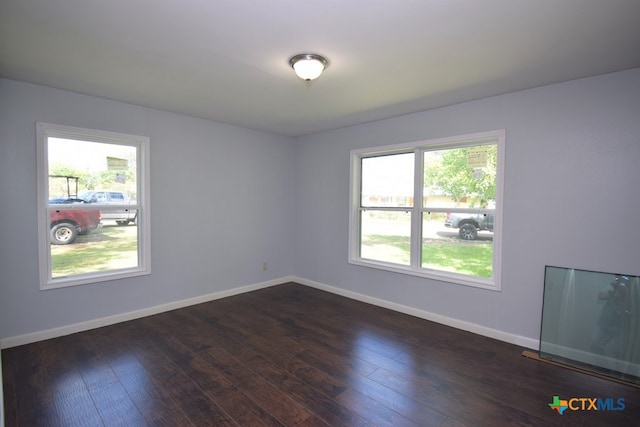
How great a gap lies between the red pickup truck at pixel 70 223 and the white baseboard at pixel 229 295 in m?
0.91

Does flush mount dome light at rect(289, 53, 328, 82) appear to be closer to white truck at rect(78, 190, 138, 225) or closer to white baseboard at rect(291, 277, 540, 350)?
white truck at rect(78, 190, 138, 225)

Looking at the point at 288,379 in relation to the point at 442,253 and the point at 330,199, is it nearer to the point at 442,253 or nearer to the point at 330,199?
the point at 442,253

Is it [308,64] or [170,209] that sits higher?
[308,64]

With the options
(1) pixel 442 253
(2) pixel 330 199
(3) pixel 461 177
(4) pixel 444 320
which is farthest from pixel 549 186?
(2) pixel 330 199

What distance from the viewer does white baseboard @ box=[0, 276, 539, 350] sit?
2.94 m

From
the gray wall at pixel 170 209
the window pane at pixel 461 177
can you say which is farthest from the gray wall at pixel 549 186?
the gray wall at pixel 170 209

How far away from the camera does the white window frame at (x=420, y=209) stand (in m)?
3.12

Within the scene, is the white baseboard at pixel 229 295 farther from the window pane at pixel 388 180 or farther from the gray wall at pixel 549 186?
the window pane at pixel 388 180

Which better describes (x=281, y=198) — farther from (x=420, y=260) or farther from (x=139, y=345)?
(x=139, y=345)

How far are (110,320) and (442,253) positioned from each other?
154 inches

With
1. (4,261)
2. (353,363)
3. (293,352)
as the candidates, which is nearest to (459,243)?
(353,363)

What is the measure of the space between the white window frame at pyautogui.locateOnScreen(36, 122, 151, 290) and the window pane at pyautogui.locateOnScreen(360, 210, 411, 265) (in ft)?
9.40

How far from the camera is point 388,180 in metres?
4.16

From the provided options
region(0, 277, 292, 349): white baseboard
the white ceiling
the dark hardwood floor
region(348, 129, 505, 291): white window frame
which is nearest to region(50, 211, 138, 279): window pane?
region(0, 277, 292, 349): white baseboard
